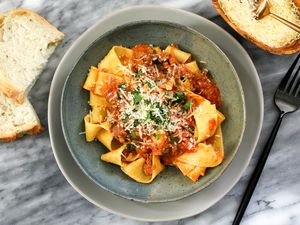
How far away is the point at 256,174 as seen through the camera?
3.68m

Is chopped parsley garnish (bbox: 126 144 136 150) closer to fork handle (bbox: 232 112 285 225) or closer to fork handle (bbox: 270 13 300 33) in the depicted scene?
fork handle (bbox: 232 112 285 225)

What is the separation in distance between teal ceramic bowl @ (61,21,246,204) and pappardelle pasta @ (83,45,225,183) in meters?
0.05

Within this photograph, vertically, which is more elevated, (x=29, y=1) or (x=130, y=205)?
(x=29, y=1)

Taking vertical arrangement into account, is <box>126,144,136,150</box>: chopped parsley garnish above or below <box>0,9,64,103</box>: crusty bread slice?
below

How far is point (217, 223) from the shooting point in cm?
377

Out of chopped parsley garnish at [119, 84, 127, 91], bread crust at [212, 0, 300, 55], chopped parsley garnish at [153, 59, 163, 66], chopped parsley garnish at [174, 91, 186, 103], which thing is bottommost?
chopped parsley garnish at [119, 84, 127, 91]

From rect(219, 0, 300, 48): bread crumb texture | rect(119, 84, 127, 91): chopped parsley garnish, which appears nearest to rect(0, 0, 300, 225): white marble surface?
rect(219, 0, 300, 48): bread crumb texture

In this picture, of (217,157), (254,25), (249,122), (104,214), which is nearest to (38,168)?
(104,214)

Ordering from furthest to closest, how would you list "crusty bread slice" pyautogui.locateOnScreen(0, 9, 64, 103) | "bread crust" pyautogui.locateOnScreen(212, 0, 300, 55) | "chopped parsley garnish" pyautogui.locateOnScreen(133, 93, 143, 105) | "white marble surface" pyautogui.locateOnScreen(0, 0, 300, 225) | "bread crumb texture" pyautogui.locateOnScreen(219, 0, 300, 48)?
"white marble surface" pyautogui.locateOnScreen(0, 0, 300, 225) → "crusty bread slice" pyautogui.locateOnScreen(0, 9, 64, 103) → "bread crumb texture" pyautogui.locateOnScreen(219, 0, 300, 48) → "bread crust" pyautogui.locateOnScreen(212, 0, 300, 55) → "chopped parsley garnish" pyautogui.locateOnScreen(133, 93, 143, 105)

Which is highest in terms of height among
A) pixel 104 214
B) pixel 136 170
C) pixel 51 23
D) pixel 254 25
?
pixel 254 25

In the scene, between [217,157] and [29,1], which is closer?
[217,157]

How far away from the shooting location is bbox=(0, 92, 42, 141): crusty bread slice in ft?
12.0

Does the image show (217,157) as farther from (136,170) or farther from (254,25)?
(254,25)

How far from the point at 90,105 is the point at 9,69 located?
708 mm
